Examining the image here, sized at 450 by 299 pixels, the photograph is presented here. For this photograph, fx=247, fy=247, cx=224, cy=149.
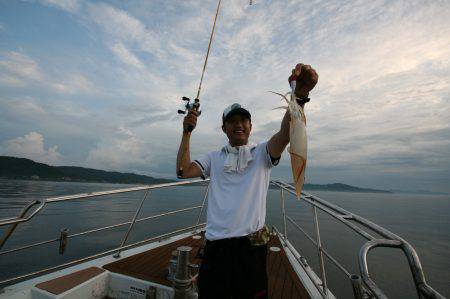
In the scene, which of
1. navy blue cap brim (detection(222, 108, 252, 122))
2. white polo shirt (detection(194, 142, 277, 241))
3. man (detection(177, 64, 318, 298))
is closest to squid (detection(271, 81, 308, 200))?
man (detection(177, 64, 318, 298))

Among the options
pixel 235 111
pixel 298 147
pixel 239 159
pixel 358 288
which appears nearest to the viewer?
pixel 358 288

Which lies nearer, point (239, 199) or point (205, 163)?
point (239, 199)

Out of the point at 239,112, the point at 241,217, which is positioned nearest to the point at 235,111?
the point at 239,112

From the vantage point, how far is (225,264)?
5.91 feet

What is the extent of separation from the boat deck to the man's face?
1871mm

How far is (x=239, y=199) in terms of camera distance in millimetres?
1869

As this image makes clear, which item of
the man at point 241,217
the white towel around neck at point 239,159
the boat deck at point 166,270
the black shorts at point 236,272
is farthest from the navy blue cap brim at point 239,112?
the boat deck at point 166,270

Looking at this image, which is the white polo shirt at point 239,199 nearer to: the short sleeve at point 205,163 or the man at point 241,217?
the man at point 241,217

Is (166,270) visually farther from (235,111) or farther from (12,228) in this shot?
(235,111)

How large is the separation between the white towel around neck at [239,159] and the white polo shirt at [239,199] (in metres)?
0.03

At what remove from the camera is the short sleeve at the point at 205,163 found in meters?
2.28

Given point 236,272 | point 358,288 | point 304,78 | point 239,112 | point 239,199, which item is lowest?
point 236,272

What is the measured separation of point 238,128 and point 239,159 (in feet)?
0.99

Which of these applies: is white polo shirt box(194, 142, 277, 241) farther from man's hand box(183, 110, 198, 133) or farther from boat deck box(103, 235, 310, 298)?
boat deck box(103, 235, 310, 298)
